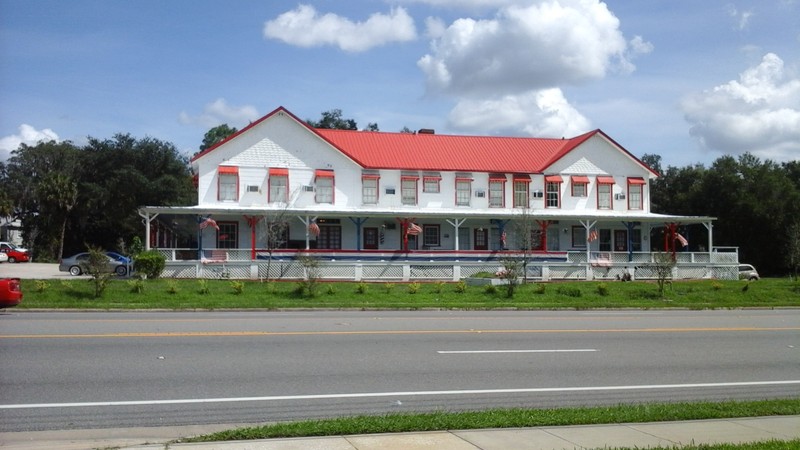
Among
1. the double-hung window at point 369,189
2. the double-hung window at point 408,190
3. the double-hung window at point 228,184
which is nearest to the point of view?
the double-hung window at point 228,184

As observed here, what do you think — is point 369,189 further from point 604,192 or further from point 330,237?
point 604,192

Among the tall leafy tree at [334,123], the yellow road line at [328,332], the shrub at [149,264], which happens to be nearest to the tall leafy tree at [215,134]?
the tall leafy tree at [334,123]

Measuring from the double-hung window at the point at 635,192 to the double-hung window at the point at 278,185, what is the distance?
2170cm

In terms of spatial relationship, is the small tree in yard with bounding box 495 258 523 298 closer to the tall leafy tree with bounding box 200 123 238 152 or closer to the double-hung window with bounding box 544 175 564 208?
the double-hung window with bounding box 544 175 564 208

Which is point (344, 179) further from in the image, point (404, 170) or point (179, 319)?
point (179, 319)

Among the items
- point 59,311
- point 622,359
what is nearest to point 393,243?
point 59,311

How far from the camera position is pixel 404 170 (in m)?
44.5

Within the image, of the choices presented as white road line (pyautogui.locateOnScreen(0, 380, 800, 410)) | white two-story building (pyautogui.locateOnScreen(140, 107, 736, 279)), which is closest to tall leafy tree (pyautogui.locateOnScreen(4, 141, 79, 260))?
white two-story building (pyautogui.locateOnScreen(140, 107, 736, 279))

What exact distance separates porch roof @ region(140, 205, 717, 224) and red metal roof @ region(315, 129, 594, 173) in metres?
2.91

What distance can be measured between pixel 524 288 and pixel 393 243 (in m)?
13.2

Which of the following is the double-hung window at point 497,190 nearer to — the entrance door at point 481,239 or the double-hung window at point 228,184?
the entrance door at point 481,239

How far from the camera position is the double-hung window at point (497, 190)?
1799 inches

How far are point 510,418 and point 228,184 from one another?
1371 inches

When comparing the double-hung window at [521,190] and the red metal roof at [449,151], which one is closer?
the red metal roof at [449,151]
